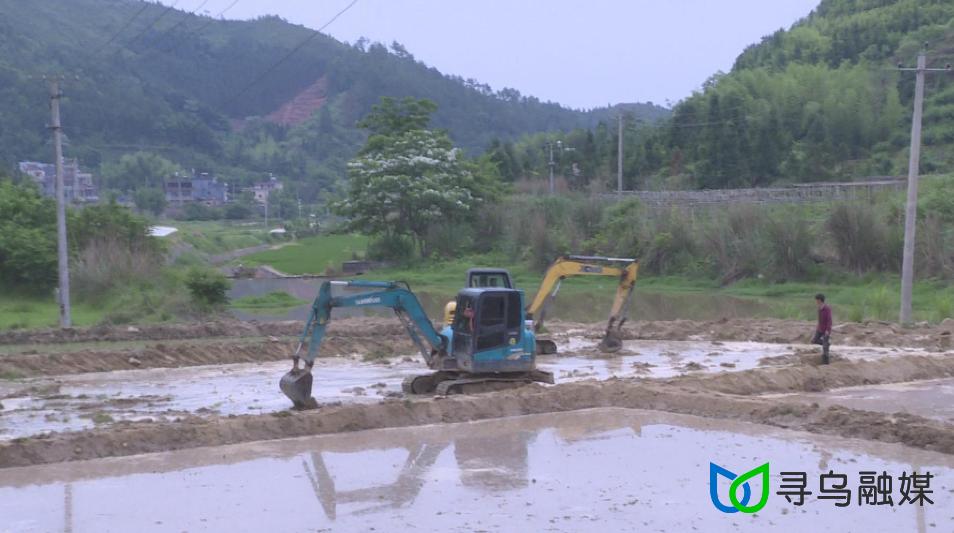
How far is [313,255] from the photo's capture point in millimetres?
67062

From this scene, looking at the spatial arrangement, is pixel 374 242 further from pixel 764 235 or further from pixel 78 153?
pixel 78 153

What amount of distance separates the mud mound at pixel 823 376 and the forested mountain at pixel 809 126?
4891 centimetres

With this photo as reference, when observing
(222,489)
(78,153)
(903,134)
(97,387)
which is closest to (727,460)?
(222,489)

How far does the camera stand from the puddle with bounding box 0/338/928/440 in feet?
57.5

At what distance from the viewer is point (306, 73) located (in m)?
174

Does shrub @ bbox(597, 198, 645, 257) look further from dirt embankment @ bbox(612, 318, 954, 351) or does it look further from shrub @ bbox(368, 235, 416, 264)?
dirt embankment @ bbox(612, 318, 954, 351)

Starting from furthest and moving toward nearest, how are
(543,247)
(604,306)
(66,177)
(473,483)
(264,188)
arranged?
(264,188), (66,177), (543,247), (604,306), (473,483)

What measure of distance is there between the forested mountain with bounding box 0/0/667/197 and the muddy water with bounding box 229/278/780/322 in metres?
55.7

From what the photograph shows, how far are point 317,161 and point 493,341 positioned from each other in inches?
4594

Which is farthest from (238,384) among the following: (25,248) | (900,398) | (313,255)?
(313,255)

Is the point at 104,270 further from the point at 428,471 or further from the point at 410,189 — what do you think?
the point at 428,471

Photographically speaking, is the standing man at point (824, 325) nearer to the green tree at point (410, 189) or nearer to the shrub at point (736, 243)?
the shrub at point (736, 243)

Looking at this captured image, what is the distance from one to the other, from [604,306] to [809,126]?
43.5 metres

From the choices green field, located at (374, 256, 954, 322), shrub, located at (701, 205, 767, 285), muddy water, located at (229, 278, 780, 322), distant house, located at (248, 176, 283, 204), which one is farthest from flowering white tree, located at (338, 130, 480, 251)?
distant house, located at (248, 176, 283, 204)
